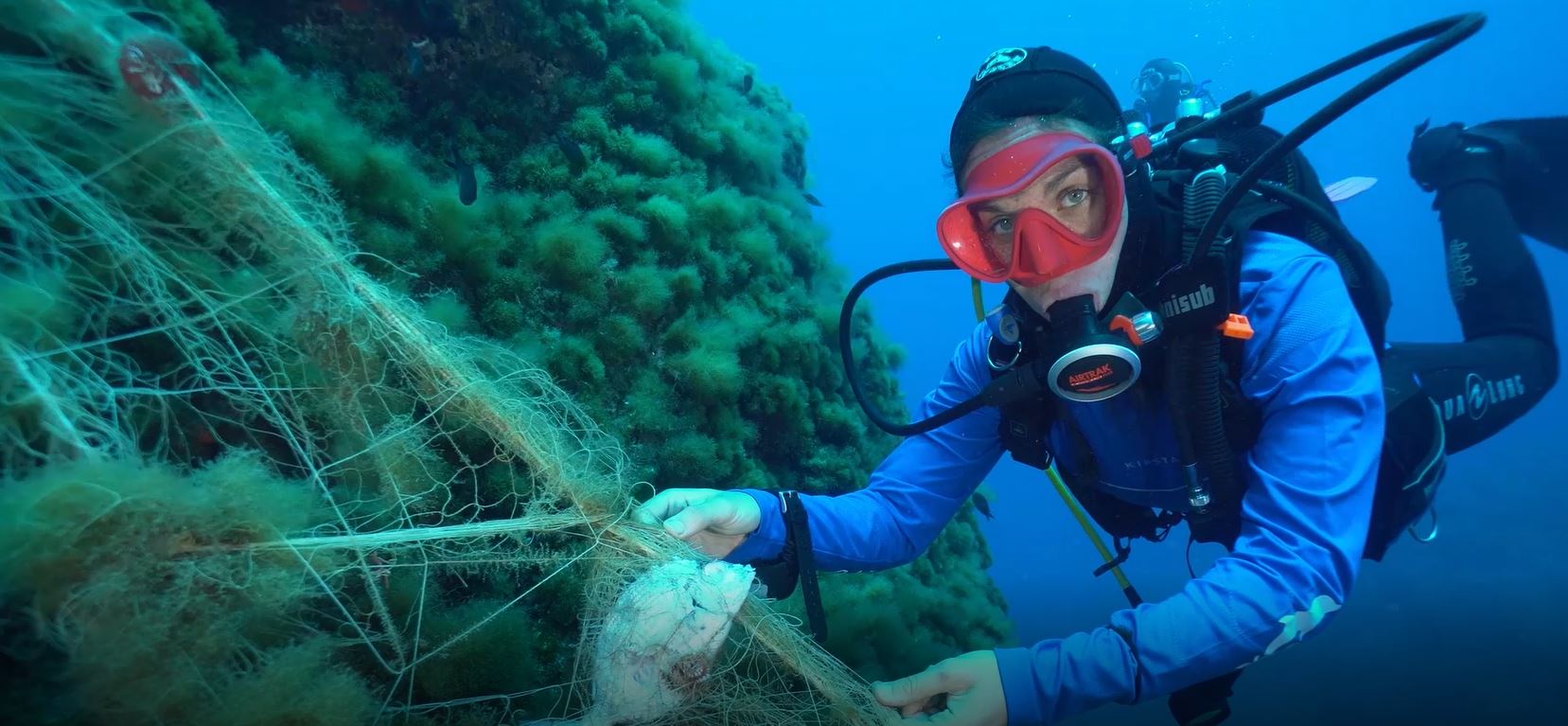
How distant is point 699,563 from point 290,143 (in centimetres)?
309

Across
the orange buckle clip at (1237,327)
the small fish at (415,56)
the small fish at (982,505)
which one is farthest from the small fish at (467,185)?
the small fish at (982,505)

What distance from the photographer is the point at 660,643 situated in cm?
195

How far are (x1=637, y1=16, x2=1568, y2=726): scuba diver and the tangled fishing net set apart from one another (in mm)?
478

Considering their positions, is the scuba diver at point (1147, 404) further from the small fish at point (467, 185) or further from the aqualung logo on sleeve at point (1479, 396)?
the small fish at point (467, 185)

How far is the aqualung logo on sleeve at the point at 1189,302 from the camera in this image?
2385 mm

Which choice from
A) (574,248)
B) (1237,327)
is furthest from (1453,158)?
(574,248)

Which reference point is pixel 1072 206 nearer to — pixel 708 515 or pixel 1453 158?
pixel 708 515

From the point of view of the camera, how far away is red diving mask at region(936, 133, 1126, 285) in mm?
2559

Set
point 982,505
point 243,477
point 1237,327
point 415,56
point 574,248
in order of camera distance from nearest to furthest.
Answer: point 243,477, point 1237,327, point 574,248, point 415,56, point 982,505

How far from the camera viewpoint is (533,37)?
5027 mm

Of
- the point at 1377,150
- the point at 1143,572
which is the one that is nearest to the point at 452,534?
the point at 1143,572

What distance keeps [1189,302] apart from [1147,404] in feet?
1.95

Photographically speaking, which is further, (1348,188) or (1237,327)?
(1348,188)

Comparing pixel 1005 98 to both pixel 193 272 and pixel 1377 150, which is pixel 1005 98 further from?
pixel 1377 150
